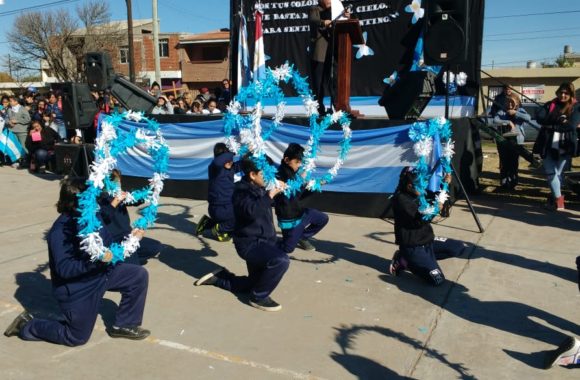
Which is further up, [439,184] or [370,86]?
[370,86]

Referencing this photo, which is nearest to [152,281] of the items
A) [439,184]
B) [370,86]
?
[439,184]

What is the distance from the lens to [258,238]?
4.75 meters

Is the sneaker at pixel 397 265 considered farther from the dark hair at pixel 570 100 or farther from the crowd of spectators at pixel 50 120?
the crowd of spectators at pixel 50 120

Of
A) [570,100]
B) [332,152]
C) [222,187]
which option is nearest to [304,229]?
[222,187]

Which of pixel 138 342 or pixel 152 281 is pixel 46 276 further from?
pixel 138 342

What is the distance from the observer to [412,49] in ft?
38.0

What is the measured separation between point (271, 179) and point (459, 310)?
2105 millimetres

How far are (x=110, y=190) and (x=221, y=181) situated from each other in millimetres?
2266

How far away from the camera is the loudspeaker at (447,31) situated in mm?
7262

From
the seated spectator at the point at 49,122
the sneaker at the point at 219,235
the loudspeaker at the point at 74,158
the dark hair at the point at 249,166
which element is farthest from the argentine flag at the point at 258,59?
the dark hair at the point at 249,166

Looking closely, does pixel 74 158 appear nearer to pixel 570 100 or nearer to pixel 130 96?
pixel 130 96

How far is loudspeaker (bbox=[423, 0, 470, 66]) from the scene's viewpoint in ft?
23.8

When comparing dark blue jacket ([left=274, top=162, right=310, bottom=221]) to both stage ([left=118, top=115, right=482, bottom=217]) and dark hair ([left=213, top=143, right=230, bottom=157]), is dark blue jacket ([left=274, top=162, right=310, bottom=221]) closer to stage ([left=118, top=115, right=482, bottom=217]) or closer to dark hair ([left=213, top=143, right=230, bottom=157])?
dark hair ([left=213, top=143, right=230, bottom=157])

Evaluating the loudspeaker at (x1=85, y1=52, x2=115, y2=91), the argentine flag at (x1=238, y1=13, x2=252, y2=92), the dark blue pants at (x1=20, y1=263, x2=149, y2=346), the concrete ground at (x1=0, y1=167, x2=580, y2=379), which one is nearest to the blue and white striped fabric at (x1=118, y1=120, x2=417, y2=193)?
the concrete ground at (x1=0, y1=167, x2=580, y2=379)
